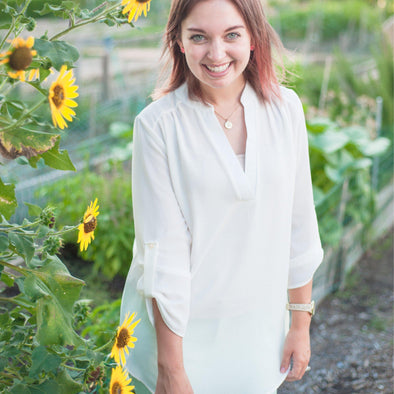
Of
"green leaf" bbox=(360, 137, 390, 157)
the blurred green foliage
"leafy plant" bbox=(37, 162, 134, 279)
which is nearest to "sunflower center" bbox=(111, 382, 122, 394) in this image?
"leafy plant" bbox=(37, 162, 134, 279)

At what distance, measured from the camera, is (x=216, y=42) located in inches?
53.4

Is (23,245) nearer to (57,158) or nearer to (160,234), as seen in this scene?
(57,158)

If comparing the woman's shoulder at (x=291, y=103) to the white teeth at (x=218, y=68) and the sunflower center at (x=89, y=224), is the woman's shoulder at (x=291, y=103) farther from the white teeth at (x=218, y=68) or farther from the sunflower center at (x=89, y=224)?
the sunflower center at (x=89, y=224)

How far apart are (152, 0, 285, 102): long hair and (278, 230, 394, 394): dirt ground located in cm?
169

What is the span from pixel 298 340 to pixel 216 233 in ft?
1.37

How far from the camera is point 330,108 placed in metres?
5.29

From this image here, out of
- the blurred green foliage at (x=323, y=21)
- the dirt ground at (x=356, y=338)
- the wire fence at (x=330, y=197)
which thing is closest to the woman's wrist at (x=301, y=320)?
the dirt ground at (x=356, y=338)

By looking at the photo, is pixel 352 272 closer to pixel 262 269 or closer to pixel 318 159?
pixel 318 159

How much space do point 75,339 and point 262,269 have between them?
0.54 meters

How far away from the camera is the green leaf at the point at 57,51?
41.5 inches

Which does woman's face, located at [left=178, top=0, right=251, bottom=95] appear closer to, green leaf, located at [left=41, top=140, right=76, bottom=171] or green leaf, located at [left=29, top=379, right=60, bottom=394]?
green leaf, located at [left=41, top=140, right=76, bottom=171]

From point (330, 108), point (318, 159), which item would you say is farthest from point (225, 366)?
point (330, 108)

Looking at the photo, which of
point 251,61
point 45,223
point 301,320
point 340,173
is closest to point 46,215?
point 45,223

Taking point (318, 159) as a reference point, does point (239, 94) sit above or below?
above
